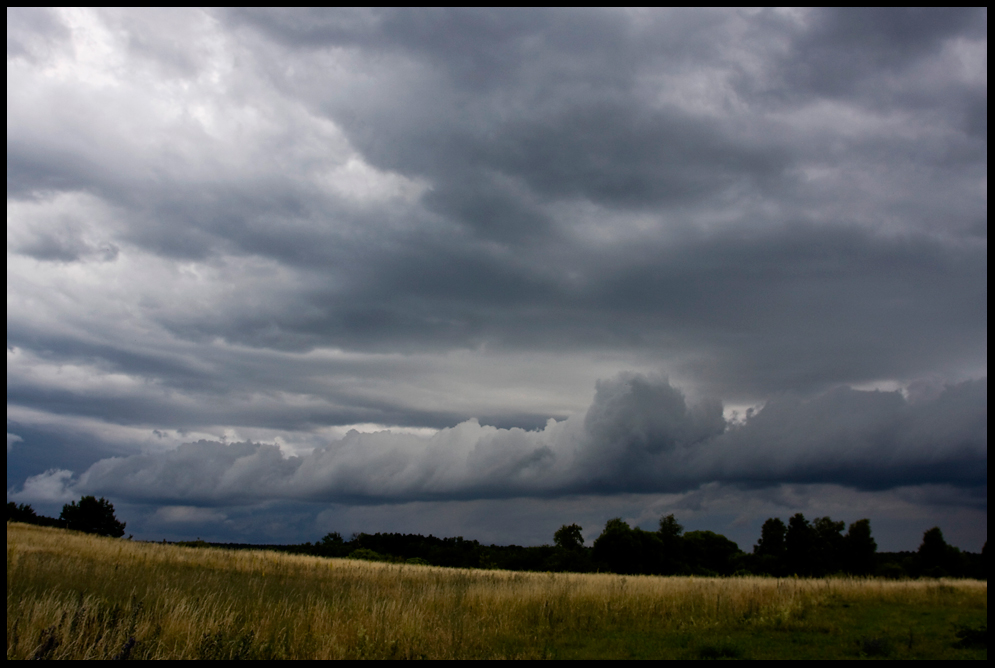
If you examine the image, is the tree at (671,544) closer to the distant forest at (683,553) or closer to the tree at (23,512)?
the distant forest at (683,553)

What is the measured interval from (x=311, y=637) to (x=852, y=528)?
250ft

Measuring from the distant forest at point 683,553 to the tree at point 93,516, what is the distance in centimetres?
123

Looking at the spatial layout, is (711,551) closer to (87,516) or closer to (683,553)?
(683,553)

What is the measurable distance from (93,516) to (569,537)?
259ft

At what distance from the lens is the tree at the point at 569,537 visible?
85312mm

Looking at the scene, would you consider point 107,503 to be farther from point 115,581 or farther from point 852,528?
point 852,528

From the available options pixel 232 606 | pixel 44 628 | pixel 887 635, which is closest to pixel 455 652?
pixel 232 606

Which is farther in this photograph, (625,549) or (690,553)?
(690,553)

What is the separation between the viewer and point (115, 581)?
16359mm

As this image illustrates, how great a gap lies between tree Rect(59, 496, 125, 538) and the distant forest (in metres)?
1.23

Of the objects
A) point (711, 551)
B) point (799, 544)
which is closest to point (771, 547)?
point (799, 544)

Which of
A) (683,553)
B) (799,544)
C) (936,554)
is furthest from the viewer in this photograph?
(683,553)

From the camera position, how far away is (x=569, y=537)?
86.1m

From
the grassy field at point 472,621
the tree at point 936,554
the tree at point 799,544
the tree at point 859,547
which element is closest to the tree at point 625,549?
the tree at point 799,544
